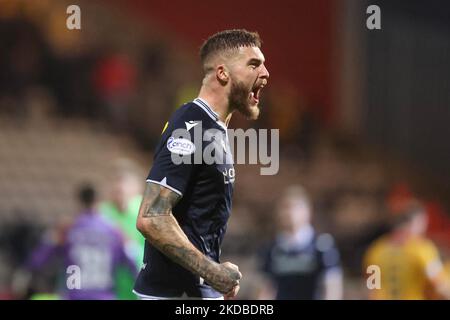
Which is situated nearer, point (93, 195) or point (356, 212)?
point (93, 195)

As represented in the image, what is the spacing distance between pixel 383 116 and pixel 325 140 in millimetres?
1402

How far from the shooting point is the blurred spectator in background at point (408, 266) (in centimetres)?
1038

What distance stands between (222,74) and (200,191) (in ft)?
2.11

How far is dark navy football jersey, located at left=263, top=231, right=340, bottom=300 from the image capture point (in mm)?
10281

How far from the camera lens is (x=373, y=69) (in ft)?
66.6

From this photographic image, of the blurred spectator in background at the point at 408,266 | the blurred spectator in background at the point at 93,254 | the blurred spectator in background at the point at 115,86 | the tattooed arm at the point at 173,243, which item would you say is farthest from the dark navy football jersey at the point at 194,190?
the blurred spectator in background at the point at 115,86

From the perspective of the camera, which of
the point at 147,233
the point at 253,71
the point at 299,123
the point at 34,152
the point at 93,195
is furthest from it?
the point at 299,123

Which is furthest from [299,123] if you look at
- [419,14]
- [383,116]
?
[419,14]

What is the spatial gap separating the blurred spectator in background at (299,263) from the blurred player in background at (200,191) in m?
4.80

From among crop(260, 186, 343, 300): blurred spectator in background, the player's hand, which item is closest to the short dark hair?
the player's hand

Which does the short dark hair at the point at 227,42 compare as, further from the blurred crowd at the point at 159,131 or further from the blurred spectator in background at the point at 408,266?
the blurred crowd at the point at 159,131

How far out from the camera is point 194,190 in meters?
5.41

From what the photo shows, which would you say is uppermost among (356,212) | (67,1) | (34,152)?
(67,1)

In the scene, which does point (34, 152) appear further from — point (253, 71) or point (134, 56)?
point (253, 71)
